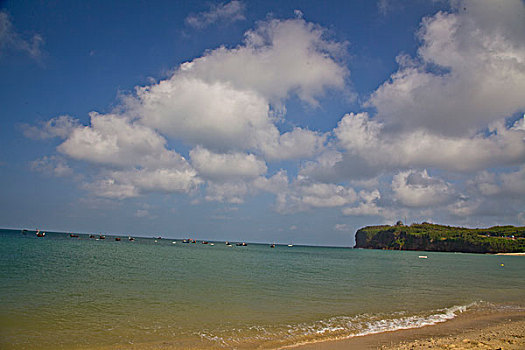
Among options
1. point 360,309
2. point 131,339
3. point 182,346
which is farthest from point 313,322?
point 131,339

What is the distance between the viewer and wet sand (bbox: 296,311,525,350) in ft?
37.7

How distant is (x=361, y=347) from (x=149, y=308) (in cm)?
1155

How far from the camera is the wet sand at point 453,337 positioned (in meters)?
11.5

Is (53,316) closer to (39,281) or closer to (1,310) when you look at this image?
(1,310)

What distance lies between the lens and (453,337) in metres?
13.4

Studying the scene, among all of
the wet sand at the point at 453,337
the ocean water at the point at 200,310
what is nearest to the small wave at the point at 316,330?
the ocean water at the point at 200,310

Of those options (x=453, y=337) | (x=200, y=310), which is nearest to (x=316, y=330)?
(x=453, y=337)

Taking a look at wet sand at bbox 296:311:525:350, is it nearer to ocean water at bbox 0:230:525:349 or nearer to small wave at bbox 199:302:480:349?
small wave at bbox 199:302:480:349

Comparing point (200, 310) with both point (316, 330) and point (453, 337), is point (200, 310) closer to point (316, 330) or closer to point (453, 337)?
point (316, 330)

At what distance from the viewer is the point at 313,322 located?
16.1 metres

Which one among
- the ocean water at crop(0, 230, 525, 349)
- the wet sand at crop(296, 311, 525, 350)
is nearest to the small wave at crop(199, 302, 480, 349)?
the ocean water at crop(0, 230, 525, 349)

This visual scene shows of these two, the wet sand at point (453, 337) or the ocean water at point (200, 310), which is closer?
the wet sand at point (453, 337)

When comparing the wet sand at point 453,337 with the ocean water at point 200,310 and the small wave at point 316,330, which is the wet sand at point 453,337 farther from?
the ocean water at point 200,310

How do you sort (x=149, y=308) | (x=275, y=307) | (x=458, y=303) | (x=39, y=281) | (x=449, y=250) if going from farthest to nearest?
(x=449, y=250) < (x=39, y=281) < (x=458, y=303) < (x=275, y=307) < (x=149, y=308)
